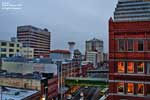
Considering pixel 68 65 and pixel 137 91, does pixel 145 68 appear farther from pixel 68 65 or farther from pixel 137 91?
pixel 68 65

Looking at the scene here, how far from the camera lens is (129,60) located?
35312 mm

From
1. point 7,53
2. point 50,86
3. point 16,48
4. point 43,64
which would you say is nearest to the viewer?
point 50,86

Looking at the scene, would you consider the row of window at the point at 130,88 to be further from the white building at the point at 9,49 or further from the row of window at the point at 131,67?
the white building at the point at 9,49

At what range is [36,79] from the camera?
63750 millimetres

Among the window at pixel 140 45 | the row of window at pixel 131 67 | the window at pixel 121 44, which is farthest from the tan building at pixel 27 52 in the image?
Result: the window at pixel 140 45

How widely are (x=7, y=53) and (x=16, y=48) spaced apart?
39.8 ft

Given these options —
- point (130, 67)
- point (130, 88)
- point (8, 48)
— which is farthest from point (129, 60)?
point (8, 48)

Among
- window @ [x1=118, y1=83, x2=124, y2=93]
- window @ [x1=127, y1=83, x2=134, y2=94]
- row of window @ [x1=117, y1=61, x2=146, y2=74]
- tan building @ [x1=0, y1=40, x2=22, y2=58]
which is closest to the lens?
row of window @ [x1=117, y1=61, x2=146, y2=74]

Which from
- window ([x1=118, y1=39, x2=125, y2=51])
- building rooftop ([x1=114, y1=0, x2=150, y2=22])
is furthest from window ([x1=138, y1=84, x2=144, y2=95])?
building rooftop ([x1=114, y1=0, x2=150, y2=22])

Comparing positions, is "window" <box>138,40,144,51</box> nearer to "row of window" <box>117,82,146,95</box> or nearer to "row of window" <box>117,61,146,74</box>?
"row of window" <box>117,61,146,74</box>

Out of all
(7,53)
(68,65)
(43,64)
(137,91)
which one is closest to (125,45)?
(137,91)

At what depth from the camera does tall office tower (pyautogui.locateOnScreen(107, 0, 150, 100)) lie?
3472 cm

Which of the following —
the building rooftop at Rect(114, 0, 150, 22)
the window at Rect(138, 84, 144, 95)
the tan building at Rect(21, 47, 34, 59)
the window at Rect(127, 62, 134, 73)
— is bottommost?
the window at Rect(138, 84, 144, 95)

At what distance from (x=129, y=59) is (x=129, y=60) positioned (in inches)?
5.3
